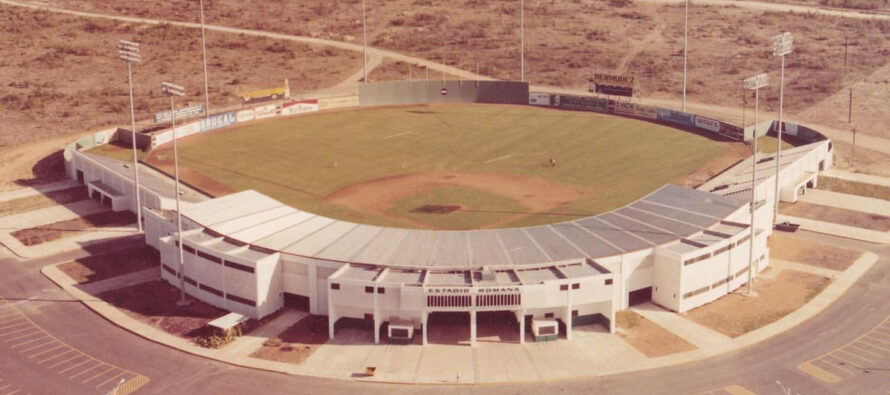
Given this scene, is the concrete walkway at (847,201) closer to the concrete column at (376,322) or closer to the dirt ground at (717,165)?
the dirt ground at (717,165)

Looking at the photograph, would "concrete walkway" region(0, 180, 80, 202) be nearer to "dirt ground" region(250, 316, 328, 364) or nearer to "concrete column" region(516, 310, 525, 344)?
"dirt ground" region(250, 316, 328, 364)

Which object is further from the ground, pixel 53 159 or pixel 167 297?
pixel 53 159

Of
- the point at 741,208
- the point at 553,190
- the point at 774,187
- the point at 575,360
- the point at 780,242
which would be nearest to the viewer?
the point at 575,360

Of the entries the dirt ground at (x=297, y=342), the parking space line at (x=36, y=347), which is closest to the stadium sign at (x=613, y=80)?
the dirt ground at (x=297, y=342)

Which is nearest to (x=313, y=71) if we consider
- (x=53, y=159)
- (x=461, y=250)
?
(x=53, y=159)

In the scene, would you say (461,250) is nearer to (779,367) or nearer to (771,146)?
(779,367)

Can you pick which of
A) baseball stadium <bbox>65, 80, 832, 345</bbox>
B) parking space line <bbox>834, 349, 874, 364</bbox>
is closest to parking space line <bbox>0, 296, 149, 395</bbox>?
baseball stadium <bbox>65, 80, 832, 345</bbox>
